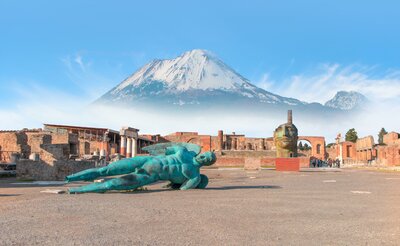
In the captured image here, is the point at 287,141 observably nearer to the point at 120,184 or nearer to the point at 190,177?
the point at 190,177

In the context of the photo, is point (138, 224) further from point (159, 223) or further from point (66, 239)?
point (66, 239)

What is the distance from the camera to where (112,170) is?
41.6 ft

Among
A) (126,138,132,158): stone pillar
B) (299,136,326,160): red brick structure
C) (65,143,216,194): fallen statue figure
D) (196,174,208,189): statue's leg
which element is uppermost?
(299,136,326,160): red brick structure

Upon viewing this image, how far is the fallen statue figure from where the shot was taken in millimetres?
12312

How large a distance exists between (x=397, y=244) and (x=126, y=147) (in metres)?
40.2

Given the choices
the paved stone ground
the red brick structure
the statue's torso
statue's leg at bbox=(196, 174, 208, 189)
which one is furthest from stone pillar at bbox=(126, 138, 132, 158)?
the red brick structure

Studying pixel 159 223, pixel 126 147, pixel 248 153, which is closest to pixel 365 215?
pixel 159 223

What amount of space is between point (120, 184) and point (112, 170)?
0.55 metres

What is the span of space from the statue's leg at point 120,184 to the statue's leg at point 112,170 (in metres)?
0.27

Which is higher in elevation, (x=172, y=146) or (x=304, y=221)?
(x=172, y=146)

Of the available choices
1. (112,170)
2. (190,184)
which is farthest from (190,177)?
(112,170)

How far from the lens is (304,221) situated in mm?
7227

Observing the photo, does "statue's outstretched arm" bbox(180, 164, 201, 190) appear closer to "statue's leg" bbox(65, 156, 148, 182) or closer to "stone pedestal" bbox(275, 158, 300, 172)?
"statue's leg" bbox(65, 156, 148, 182)

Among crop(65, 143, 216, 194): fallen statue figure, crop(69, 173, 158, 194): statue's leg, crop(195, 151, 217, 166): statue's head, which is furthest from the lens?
crop(195, 151, 217, 166): statue's head
